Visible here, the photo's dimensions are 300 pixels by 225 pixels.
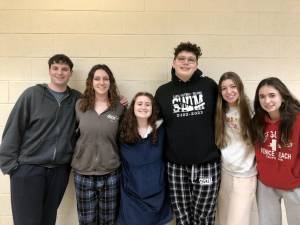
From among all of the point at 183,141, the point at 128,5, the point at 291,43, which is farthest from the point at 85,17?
the point at 291,43

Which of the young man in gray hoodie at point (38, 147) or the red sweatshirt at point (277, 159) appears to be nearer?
the red sweatshirt at point (277, 159)

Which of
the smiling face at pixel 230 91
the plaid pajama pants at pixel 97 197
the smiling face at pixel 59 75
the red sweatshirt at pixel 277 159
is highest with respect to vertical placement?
the smiling face at pixel 59 75

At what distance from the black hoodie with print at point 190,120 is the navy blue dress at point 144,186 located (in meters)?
0.13

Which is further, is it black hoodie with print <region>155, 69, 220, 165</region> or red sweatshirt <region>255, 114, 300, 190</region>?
black hoodie with print <region>155, 69, 220, 165</region>

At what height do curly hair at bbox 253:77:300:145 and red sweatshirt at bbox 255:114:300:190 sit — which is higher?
curly hair at bbox 253:77:300:145

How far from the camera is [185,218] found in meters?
2.03

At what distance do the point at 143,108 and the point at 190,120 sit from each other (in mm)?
360

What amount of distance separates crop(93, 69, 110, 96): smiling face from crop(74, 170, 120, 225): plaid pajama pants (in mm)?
627

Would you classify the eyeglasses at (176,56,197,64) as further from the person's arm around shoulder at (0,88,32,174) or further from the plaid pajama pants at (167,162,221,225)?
the person's arm around shoulder at (0,88,32,174)

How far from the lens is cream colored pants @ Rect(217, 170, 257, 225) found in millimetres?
1965

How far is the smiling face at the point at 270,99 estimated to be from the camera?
5.97ft

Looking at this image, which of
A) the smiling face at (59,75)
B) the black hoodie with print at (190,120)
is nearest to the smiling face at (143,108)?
the black hoodie with print at (190,120)

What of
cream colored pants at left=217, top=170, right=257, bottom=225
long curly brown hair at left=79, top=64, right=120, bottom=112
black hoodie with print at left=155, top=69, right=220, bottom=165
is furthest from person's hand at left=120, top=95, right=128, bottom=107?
cream colored pants at left=217, top=170, right=257, bottom=225

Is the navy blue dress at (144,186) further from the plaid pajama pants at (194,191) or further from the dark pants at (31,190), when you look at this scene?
the dark pants at (31,190)
